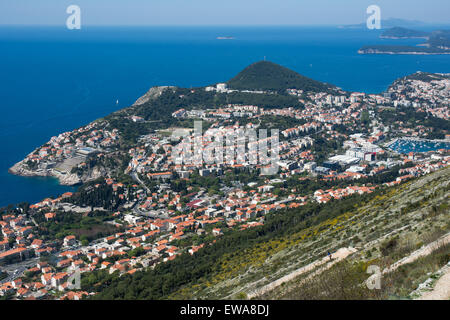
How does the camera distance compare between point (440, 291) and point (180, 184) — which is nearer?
point (440, 291)

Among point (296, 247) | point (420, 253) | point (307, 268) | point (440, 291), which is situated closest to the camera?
point (440, 291)

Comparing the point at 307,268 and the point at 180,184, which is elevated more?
the point at 307,268

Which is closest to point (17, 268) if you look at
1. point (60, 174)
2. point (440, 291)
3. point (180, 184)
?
point (180, 184)

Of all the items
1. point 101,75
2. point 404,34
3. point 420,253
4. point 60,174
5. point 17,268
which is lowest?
point 17,268

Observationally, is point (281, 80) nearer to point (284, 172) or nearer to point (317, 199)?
point (284, 172)

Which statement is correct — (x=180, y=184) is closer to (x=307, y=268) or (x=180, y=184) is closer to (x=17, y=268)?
(x=17, y=268)

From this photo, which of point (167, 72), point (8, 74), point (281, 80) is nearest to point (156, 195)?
point (281, 80)

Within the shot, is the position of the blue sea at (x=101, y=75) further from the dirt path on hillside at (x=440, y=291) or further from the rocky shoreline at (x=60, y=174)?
the dirt path on hillside at (x=440, y=291)

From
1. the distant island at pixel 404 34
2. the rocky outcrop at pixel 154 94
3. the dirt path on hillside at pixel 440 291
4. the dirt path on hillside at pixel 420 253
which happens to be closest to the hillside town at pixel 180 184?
the rocky outcrop at pixel 154 94

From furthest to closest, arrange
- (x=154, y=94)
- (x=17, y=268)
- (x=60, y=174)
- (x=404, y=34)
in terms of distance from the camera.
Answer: (x=404, y=34)
(x=154, y=94)
(x=60, y=174)
(x=17, y=268)

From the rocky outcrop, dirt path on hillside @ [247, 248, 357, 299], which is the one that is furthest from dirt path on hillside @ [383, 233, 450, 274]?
the rocky outcrop
